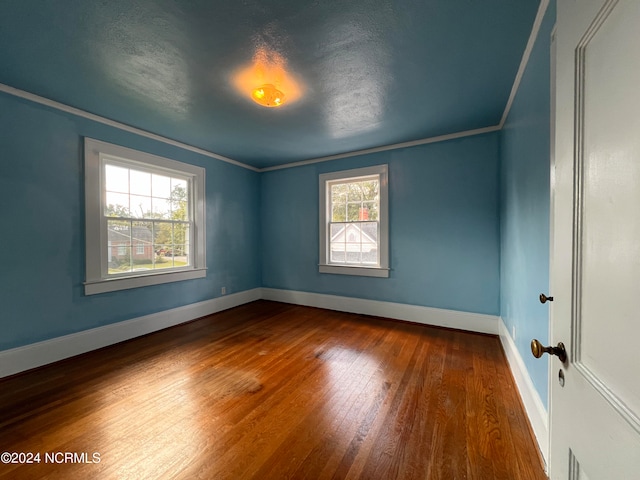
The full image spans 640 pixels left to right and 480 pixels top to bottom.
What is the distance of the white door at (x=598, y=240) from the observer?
0.49 m

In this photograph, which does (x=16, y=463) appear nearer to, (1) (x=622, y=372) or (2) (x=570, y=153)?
(1) (x=622, y=372)

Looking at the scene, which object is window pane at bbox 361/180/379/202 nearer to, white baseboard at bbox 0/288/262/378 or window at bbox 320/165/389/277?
window at bbox 320/165/389/277

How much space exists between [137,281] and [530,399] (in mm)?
3878

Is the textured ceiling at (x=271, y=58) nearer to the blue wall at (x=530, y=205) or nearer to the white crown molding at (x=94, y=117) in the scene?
the white crown molding at (x=94, y=117)

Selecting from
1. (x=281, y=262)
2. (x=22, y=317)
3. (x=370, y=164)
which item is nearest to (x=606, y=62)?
(x=370, y=164)

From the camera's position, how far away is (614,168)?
21.2 inches

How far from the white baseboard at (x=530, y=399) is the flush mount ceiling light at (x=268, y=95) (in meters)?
2.82

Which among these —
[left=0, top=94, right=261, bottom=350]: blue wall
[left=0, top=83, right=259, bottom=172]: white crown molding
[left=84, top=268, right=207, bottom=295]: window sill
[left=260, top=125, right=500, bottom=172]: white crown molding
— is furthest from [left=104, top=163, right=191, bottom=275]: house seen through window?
[left=260, top=125, right=500, bottom=172]: white crown molding

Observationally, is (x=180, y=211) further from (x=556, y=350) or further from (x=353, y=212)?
(x=556, y=350)

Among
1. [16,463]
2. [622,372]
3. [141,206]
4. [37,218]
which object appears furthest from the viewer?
[141,206]

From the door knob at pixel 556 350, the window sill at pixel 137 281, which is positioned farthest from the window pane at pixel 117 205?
the door knob at pixel 556 350

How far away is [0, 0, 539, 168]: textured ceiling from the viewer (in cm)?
150

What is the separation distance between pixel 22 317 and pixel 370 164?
164 inches

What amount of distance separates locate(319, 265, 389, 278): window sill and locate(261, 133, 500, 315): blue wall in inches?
2.9
